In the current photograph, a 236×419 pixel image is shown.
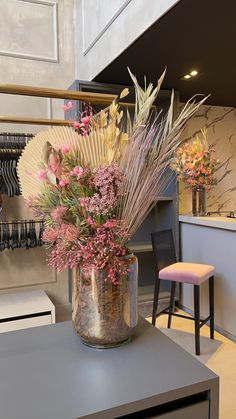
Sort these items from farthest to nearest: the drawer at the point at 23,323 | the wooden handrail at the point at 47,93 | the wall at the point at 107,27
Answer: the drawer at the point at 23,323 < the wall at the point at 107,27 < the wooden handrail at the point at 47,93

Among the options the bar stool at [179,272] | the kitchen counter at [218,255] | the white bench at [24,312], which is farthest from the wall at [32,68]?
the kitchen counter at [218,255]

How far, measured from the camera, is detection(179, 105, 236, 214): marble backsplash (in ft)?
12.8

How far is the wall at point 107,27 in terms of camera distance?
6.30ft

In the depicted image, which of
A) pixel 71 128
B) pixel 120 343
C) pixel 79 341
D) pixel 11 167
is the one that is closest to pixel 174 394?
pixel 120 343

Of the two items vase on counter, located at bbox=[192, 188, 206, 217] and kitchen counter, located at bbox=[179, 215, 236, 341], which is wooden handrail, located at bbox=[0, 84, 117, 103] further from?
vase on counter, located at bbox=[192, 188, 206, 217]

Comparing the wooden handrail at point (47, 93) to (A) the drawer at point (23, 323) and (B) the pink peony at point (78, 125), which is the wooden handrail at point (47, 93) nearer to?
(B) the pink peony at point (78, 125)

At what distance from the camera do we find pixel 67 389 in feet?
2.55

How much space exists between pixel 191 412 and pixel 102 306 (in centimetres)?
34

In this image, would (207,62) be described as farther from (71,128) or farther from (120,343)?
(120,343)

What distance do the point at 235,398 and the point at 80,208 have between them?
5.93ft

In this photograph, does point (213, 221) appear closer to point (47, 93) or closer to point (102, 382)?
point (47, 93)

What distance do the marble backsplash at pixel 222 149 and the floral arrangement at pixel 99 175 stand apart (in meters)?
3.00

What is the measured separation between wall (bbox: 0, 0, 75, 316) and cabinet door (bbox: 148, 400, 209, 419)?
2380 mm

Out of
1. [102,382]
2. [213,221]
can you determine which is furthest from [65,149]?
[213,221]
